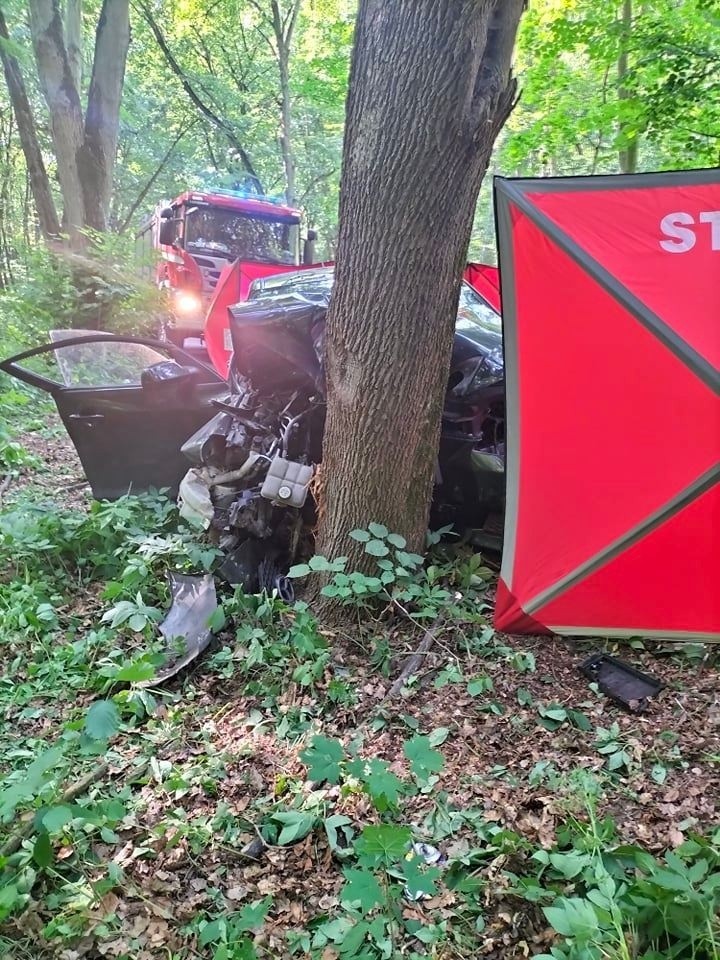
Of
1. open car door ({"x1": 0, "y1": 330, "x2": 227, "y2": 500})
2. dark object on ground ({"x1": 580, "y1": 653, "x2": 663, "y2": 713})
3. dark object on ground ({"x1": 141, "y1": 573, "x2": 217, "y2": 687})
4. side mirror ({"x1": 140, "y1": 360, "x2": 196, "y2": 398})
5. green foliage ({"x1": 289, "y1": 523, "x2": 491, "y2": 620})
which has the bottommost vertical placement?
dark object on ground ({"x1": 141, "y1": 573, "x2": 217, "y2": 687})

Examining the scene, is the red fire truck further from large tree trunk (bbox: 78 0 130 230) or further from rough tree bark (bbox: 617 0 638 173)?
rough tree bark (bbox: 617 0 638 173)

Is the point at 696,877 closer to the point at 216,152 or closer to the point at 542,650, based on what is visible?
the point at 542,650

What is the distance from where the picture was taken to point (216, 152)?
1833cm

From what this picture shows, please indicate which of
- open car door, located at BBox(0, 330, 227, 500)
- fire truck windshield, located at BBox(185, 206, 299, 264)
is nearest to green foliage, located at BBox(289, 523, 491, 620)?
open car door, located at BBox(0, 330, 227, 500)

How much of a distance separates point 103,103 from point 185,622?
9.35 meters

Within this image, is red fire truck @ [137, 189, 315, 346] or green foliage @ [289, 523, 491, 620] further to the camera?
red fire truck @ [137, 189, 315, 346]

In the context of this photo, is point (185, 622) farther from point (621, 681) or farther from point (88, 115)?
point (88, 115)

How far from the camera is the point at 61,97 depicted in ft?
29.1

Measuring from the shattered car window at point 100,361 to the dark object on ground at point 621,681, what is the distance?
138 inches

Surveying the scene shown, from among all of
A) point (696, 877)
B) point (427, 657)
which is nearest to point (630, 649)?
point (427, 657)

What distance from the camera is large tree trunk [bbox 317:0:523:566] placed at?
250 cm

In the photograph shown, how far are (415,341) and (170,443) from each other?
2.21m

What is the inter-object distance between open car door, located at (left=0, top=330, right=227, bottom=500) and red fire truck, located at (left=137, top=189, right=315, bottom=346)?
17.1 ft

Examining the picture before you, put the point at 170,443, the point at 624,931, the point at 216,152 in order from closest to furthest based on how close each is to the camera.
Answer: the point at 624,931, the point at 170,443, the point at 216,152
